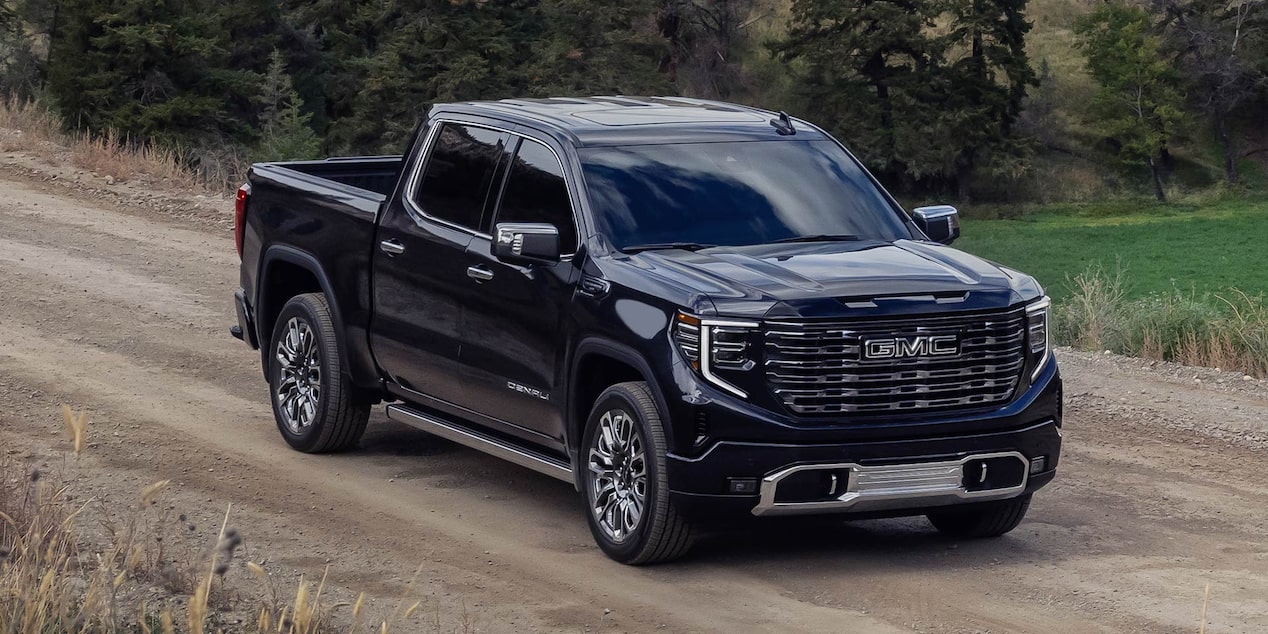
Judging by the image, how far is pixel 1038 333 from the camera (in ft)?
24.1

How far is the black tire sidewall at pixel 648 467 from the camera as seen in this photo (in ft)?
22.4

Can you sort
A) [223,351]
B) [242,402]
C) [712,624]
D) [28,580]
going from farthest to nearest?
Result: [223,351]
[242,402]
[712,624]
[28,580]

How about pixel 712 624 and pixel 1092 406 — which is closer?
pixel 712 624

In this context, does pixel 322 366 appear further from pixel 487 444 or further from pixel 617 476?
pixel 617 476

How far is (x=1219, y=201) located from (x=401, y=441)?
66734mm

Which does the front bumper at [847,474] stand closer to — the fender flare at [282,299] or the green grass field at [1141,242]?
the fender flare at [282,299]

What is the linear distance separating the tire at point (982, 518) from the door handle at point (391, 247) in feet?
9.79

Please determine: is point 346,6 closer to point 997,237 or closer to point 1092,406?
point 997,237

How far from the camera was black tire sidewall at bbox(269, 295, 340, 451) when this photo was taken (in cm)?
914

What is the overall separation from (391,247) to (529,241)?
5.08 feet

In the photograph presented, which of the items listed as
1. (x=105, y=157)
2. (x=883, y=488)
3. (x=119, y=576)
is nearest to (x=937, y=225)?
(x=883, y=488)

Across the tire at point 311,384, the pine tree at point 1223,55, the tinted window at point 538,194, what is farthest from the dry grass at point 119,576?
the pine tree at point 1223,55

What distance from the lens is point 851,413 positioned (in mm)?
6840

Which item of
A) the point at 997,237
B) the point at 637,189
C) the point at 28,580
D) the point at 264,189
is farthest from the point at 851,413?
the point at 997,237
